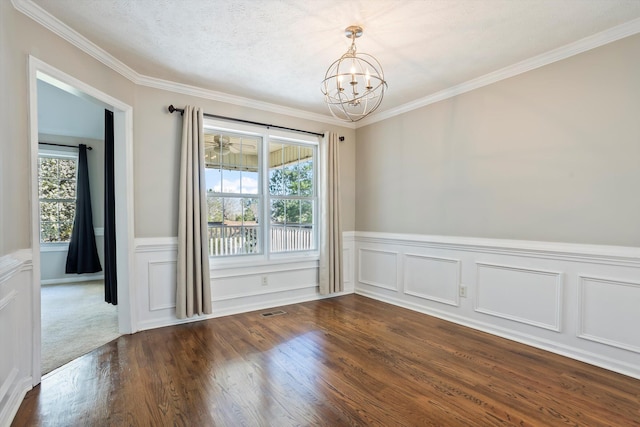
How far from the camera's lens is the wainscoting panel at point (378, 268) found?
4.34 meters

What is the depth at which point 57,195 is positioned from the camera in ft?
19.0

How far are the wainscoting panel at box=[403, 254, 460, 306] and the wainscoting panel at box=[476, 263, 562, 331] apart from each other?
0.28 m

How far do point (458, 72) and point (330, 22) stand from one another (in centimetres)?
156

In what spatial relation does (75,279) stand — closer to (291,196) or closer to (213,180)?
(213,180)

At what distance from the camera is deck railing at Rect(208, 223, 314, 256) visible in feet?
12.8

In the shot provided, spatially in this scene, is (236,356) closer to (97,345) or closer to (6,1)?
(97,345)

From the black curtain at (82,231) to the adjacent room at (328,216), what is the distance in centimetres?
112

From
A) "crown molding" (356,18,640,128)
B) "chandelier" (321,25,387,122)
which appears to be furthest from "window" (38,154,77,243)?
"crown molding" (356,18,640,128)

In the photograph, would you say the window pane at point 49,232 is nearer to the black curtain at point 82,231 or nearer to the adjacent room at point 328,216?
the black curtain at point 82,231

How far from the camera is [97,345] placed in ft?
9.76

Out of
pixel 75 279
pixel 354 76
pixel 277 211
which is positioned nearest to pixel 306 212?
pixel 277 211

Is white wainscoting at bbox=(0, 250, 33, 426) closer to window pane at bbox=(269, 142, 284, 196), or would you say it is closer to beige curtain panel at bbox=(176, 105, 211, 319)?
beige curtain panel at bbox=(176, 105, 211, 319)

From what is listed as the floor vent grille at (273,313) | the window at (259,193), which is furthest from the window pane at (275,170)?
the floor vent grille at (273,313)

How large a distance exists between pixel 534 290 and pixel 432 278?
109 centimetres
